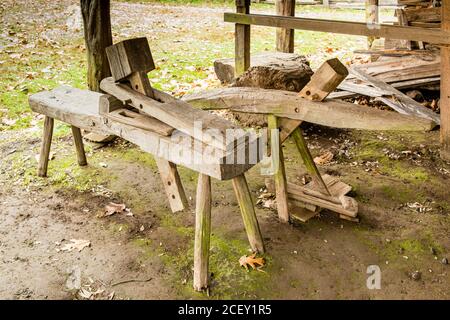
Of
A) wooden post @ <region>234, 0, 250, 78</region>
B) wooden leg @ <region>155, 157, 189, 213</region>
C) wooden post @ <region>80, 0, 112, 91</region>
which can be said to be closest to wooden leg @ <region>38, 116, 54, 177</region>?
wooden post @ <region>80, 0, 112, 91</region>

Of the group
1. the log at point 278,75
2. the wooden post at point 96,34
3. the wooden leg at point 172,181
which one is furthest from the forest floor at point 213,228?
the wooden post at point 96,34

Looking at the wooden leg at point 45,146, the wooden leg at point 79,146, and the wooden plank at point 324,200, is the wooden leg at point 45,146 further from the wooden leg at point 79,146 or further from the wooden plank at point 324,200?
the wooden plank at point 324,200

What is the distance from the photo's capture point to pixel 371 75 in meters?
7.20

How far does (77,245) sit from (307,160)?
2.18 meters

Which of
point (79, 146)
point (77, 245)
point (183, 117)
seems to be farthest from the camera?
point (79, 146)

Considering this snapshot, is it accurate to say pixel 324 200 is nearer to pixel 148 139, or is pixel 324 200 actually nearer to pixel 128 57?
pixel 148 139

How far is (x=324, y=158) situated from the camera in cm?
540

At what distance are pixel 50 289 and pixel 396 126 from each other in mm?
2780

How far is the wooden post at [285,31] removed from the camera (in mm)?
7039

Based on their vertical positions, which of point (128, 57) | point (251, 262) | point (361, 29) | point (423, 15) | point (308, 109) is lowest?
point (251, 262)

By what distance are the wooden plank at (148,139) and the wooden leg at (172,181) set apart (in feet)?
0.55

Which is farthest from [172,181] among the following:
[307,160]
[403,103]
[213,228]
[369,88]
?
[369,88]

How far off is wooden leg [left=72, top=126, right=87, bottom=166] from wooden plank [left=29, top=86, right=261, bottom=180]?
48 cm

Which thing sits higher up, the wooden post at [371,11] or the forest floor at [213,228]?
the wooden post at [371,11]
